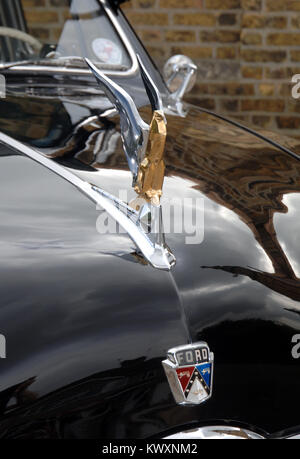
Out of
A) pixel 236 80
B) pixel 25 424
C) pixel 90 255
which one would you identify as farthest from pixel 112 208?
pixel 236 80

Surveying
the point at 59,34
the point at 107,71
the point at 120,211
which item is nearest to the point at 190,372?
the point at 120,211

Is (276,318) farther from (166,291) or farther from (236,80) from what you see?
(236,80)

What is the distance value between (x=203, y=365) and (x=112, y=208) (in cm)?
33

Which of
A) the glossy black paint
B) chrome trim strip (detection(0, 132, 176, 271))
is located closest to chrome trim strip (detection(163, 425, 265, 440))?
the glossy black paint

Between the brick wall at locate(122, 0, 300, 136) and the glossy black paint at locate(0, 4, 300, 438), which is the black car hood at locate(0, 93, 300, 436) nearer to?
the glossy black paint at locate(0, 4, 300, 438)

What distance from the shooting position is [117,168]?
1.52 meters

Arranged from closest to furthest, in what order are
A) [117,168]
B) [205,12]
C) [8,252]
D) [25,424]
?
Result: [25,424] < [8,252] < [117,168] < [205,12]

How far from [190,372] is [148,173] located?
36cm

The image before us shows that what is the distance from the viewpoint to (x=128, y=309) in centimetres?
115

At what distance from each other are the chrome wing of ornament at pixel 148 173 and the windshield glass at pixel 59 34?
3.00 ft

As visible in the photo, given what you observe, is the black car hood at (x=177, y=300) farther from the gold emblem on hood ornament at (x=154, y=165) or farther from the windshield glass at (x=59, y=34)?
the windshield glass at (x=59, y=34)

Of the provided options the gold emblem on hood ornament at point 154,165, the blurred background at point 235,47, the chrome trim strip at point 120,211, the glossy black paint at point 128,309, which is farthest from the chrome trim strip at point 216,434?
the blurred background at point 235,47

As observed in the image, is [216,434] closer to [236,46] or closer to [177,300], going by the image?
[177,300]

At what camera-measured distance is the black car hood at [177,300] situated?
1.11 metres
